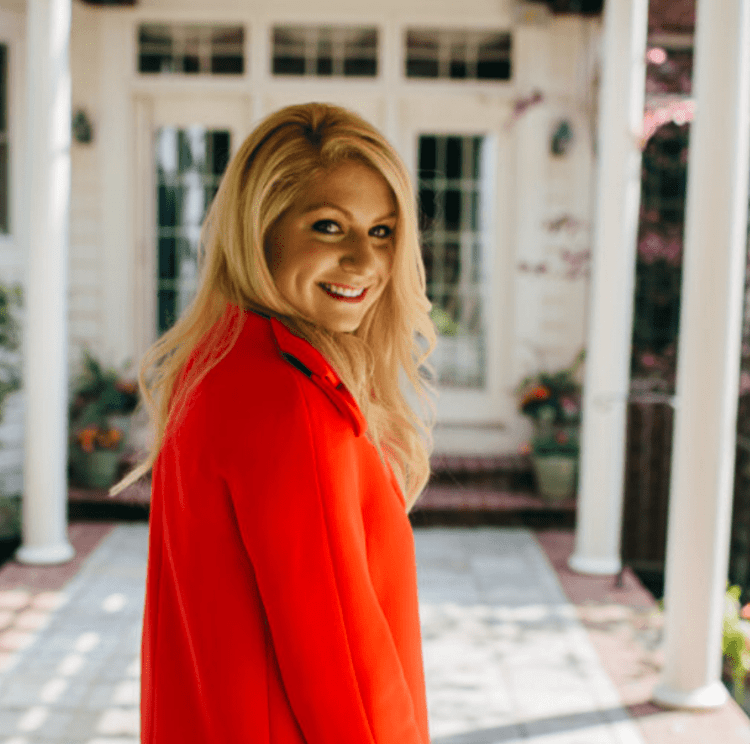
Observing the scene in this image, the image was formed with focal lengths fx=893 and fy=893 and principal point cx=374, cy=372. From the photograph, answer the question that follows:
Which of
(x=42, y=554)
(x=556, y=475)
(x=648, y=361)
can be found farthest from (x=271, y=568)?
(x=648, y=361)

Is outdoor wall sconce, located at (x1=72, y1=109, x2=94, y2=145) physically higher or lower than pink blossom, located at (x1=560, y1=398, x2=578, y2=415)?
higher

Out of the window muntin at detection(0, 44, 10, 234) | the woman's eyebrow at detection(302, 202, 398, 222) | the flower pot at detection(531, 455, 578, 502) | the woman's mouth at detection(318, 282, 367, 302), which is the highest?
the window muntin at detection(0, 44, 10, 234)

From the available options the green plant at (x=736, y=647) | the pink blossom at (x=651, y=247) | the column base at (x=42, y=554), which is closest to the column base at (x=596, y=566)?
the green plant at (x=736, y=647)

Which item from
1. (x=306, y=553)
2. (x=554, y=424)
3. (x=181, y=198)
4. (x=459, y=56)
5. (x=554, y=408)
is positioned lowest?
(x=554, y=424)

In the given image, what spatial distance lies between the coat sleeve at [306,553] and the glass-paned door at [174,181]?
18.3 feet

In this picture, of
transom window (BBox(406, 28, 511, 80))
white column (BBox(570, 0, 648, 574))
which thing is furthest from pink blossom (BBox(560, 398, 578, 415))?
transom window (BBox(406, 28, 511, 80))

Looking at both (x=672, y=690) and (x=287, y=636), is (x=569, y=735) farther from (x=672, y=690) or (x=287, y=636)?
(x=287, y=636)

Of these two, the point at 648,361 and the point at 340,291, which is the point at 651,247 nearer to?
the point at 648,361

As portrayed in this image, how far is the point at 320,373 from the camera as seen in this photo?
1043mm

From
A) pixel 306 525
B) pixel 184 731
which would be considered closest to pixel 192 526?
pixel 306 525

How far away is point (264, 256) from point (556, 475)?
4890 millimetres

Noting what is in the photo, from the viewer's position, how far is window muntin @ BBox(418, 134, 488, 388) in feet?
21.4

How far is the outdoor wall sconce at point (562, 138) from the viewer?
6129 mm

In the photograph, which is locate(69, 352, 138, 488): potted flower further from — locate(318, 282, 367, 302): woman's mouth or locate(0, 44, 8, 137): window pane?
locate(318, 282, 367, 302): woman's mouth
